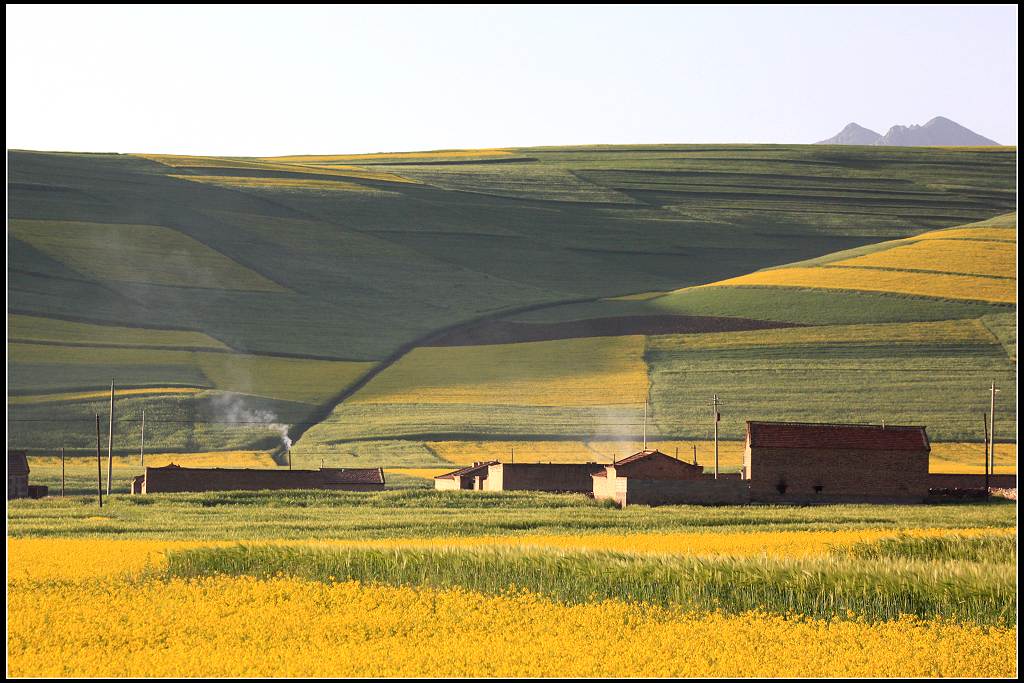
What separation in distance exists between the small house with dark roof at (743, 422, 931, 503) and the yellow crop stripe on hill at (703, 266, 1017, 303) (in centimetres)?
6455

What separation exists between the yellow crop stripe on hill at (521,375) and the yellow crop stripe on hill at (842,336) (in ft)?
17.1

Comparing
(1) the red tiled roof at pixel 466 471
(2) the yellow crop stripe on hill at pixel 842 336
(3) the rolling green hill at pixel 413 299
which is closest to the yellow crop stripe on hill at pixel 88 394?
(3) the rolling green hill at pixel 413 299

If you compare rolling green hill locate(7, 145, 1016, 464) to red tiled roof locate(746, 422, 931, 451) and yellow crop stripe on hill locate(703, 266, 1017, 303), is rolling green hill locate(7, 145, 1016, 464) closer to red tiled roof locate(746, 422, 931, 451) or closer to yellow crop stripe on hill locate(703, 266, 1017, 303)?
yellow crop stripe on hill locate(703, 266, 1017, 303)

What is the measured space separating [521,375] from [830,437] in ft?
164

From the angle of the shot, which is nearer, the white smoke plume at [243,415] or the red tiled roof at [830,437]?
the red tiled roof at [830,437]

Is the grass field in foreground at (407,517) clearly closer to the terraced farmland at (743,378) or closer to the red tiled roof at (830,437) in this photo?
the red tiled roof at (830,437)

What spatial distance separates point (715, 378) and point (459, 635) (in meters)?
98.1

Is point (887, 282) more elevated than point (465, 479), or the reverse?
point (887, 282)

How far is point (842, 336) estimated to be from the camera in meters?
123

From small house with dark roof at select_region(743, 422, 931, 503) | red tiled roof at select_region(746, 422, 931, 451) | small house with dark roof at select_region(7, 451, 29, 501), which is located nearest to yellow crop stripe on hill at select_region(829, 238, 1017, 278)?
red tiled roof at select_region(746, 422, 931, 451)

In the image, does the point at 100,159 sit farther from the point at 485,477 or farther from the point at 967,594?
the point at 967,594

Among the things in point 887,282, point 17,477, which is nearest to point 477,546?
point 17,477

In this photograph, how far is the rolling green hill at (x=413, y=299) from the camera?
107 metres

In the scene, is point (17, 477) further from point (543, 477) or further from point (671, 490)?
point (671, 490)
